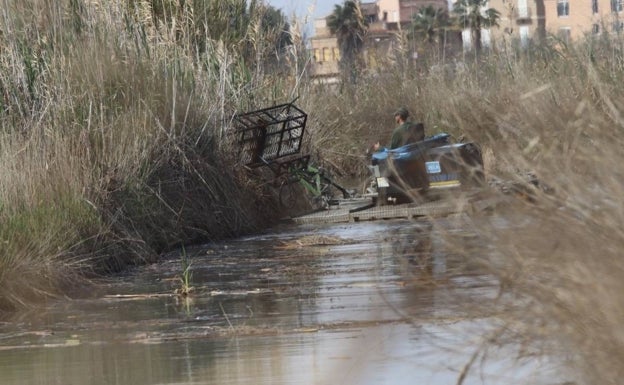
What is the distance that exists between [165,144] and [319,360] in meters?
9.65

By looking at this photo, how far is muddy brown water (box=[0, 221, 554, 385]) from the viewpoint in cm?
719

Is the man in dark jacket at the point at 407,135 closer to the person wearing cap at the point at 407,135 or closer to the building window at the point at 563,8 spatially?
the person wearing cap at the point at 407,135

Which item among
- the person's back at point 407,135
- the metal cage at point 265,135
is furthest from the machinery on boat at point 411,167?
the metal cage at point 265,135

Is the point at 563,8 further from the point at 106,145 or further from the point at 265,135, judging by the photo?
the point at 106,145

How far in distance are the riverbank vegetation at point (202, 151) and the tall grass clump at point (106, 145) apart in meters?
0.03

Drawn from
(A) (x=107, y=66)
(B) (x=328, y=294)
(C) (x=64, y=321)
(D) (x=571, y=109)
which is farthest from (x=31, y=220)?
(D) (x=571, y=109)

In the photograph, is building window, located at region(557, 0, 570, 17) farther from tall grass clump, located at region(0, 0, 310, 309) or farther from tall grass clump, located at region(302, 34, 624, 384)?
tall grass clump, located at region(302, 34, 624, 384)

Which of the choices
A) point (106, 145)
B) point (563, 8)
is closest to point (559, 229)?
point (106, 145)

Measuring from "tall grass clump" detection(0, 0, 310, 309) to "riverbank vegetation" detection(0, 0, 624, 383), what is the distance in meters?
0.03

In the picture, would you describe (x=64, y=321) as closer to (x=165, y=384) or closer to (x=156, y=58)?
(x=165, y=384)

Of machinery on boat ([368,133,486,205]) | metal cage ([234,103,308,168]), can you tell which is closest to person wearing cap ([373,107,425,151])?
machinery on boat ([368,133,486,205])

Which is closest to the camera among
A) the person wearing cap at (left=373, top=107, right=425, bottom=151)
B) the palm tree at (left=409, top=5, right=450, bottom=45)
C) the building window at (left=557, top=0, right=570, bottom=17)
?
Result: the person wearing cap at (left=373, top=107, right=425, bottom=151)

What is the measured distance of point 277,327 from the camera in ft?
34.0

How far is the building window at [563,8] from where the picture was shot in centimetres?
8556
